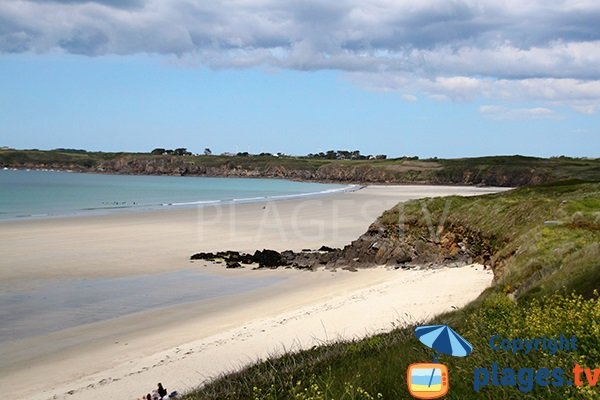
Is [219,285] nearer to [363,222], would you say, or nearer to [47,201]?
[363,222]

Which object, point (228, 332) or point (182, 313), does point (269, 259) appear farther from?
point (228, 332)

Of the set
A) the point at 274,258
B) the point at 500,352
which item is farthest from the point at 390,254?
the point at 500,352

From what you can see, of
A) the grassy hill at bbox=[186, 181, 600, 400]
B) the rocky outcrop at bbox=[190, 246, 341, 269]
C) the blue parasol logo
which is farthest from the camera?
the rocky outcrop at bbox=[190, 246, 341, 269]

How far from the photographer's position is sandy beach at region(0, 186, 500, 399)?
43.4 ft

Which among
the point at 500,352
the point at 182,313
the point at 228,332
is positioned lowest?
the point at 182,313

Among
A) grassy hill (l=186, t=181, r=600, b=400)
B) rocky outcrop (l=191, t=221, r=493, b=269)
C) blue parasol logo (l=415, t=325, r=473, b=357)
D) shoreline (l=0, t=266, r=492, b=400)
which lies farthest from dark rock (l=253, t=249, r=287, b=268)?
blue parasol logo (l=415, t=325, r=473, b=357)

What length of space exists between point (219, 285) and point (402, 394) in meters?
19.3

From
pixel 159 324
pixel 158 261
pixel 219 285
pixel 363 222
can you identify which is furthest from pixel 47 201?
pixel 159 324

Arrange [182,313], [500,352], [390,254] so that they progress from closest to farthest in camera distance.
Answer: [500,352] → [182,313] → [390,254]

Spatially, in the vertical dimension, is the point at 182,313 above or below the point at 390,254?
below

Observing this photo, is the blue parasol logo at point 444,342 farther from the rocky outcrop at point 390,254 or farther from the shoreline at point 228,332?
the rocky outcrop at point 390,254

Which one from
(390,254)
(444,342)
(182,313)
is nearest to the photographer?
(444,342)

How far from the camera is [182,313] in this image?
64.3 feet

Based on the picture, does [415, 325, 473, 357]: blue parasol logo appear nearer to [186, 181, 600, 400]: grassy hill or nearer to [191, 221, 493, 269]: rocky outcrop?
[186, 181, 600, 400]: grassy hill
